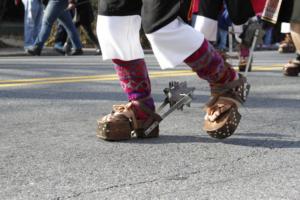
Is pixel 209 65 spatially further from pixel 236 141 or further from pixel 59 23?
pixel 59 23

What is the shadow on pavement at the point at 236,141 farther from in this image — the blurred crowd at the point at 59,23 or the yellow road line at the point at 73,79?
the blurred crowd at the point at 59,23

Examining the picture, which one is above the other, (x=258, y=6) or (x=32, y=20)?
(x=258, y=6)

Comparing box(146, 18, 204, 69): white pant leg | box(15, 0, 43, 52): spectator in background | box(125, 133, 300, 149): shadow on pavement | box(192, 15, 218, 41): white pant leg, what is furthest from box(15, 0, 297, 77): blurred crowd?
box(146, 18, 204, 69): white pant leg

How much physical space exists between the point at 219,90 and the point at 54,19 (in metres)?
7.71

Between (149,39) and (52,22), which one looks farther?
(52,22)

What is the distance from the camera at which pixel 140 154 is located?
2.91m

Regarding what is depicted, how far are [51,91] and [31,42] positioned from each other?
6.67 meters

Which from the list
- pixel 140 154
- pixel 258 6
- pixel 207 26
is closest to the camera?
pixel 140 154

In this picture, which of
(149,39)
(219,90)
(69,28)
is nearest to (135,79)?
(149,39)

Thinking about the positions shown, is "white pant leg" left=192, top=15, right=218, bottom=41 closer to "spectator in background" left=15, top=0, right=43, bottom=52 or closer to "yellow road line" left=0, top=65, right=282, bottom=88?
"yellow road line" left=0, top=65, right=282, bottom=88

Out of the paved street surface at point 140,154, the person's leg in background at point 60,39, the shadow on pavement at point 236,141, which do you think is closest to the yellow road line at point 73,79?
the paved street surface at point 140,154

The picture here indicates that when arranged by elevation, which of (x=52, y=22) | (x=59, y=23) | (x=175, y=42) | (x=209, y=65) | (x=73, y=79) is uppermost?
(x=175, y=42)

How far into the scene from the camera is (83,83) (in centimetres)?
550

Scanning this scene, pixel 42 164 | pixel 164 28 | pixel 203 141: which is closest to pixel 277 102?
pixel 203 141
